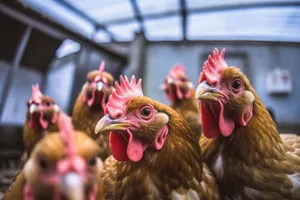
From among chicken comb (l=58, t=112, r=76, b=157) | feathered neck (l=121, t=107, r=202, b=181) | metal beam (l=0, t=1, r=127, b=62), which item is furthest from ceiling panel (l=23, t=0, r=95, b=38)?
chicken comb (l=58, t=112, r=76, b=157)

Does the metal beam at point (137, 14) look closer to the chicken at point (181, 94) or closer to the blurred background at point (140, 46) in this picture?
the blurred background at point (140, 46)

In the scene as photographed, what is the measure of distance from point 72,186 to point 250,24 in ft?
22.9

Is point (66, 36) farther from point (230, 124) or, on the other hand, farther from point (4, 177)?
point (230, 124)

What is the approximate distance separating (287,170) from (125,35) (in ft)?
21.1

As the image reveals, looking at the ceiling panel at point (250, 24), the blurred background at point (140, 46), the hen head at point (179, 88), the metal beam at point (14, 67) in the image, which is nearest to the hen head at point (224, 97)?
the hen head at point (179, 88)

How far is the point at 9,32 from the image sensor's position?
3148mm

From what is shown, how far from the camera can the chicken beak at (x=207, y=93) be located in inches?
42.9

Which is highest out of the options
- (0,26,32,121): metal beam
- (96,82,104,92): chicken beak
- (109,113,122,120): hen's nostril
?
(0,26,32,121): metal beam

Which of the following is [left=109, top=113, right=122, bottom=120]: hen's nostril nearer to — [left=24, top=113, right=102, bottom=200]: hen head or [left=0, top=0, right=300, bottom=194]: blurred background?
[left=24, top=113, right=102, bottom=200]: hen head

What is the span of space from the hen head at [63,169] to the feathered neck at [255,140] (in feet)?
2.40

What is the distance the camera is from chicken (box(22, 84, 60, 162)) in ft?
6.34

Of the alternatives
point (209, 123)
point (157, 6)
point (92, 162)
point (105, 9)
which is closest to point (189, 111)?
point (209, 123)

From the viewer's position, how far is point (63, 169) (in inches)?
24.0

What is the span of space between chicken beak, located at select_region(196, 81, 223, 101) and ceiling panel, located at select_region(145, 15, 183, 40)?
498 centimetres
